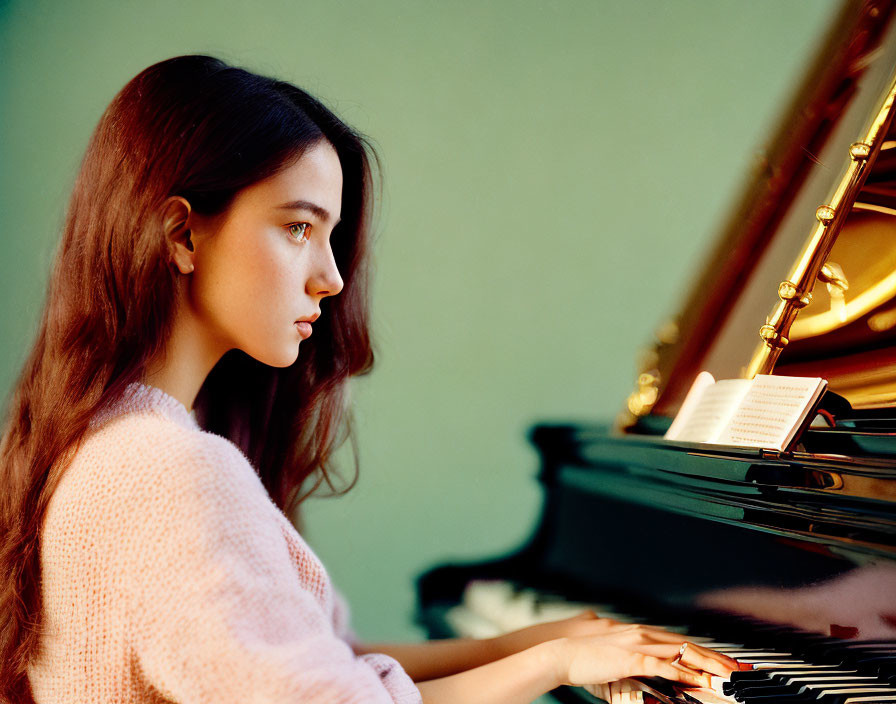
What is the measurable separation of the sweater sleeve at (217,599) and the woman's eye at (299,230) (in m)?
0.31

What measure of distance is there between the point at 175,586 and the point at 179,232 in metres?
0.44

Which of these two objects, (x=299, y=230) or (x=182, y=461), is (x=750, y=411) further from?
(x=182, y=461)

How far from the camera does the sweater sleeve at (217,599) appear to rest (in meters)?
0.78

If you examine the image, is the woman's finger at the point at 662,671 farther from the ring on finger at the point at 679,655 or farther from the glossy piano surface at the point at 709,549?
the glossy piano surface at the point at 709,549

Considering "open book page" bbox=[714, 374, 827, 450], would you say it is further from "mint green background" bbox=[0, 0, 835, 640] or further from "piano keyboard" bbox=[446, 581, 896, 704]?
"mint green background" bbox=[0, 0, 835, 640]

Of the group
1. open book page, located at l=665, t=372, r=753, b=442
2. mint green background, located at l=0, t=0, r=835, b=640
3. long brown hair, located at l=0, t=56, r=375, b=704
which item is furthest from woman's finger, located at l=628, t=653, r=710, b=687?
mint green background, located at l=0, t=0, r=835, b=640

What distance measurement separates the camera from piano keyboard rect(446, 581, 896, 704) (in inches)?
33.7

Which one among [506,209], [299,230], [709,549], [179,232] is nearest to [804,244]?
[709,549]

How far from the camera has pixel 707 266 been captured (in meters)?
2.00

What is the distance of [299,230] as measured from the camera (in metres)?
1.07

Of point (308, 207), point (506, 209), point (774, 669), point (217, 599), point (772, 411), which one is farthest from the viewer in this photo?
point (506, 209)

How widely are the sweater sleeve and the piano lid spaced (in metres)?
0.86

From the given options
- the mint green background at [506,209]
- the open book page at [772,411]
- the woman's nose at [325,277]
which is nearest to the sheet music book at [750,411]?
the open book page at [772,411]

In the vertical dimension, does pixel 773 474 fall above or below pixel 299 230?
below
